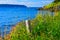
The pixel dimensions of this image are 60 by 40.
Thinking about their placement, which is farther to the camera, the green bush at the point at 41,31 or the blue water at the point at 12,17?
the blue water at the point at 12,17

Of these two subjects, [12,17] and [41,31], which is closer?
[41,31]

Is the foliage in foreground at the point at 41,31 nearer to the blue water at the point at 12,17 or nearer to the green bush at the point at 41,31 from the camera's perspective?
the green bush at the point at 41,31

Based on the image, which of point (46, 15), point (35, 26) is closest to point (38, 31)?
point (35, 26)

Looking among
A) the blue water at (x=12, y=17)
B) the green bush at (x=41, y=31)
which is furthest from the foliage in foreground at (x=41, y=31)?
the blue water at (x=12, y=17)

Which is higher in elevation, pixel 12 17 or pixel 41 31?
pixel 41 31

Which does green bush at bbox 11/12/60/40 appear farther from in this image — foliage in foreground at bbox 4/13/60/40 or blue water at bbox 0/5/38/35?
blue water at bbox 0/5/38/35

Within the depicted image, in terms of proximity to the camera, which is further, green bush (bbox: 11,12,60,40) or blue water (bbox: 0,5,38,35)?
blue water (bbox: 0,5,38,35)

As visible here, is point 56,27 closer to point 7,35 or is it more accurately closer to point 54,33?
point 54,33

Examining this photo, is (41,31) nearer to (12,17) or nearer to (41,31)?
(41,31)

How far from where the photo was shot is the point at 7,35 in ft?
34.1

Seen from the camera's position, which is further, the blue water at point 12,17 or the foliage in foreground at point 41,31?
the blue water at point 12,17

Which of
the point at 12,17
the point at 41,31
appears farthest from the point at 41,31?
the point at 12,17

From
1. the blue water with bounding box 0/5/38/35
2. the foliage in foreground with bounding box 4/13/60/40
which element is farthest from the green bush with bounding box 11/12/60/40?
the blue water with bounding box 0/5/38/35

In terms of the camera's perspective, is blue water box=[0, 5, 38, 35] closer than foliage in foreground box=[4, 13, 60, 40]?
No
